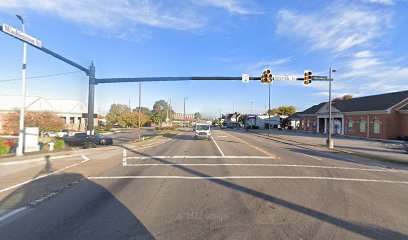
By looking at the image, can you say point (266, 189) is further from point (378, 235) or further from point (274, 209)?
point (378, 235)

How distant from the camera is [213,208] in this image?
23.6 ft

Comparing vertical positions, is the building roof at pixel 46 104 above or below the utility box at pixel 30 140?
above

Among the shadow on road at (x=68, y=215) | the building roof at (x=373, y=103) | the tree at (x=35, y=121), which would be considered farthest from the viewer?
the building roof at (x=373, y=103)

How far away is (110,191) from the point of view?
8961 mm

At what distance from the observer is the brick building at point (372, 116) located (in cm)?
4647

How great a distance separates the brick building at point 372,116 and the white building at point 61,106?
190 ft

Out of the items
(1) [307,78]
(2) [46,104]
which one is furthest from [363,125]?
(2) [46,104]

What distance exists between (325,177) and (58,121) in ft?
133

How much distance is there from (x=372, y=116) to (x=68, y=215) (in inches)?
2130

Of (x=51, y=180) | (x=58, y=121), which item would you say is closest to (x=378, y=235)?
(x=51, y=180)

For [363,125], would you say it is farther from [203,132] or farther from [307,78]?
[307,78]

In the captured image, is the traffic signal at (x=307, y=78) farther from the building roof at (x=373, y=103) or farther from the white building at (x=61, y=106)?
the white building at (x=61, y=106)

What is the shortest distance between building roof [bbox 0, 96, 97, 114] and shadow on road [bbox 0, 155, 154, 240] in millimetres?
67589

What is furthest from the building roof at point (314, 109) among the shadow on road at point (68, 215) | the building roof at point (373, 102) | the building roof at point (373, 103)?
the shadow on road at point (68, 215)
